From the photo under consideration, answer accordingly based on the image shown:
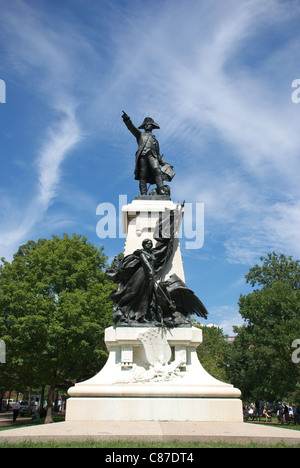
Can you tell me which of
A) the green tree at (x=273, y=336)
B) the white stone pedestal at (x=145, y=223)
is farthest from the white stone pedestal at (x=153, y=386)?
the green tree at (x=273, y=336)

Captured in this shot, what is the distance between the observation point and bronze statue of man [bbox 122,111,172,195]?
A: 1102 cm

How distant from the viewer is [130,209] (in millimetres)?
10031

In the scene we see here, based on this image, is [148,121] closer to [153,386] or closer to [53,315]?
[153,386]

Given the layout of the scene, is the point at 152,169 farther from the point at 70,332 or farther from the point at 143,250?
the point at 70,332

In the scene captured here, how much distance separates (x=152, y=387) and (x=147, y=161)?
6.33m

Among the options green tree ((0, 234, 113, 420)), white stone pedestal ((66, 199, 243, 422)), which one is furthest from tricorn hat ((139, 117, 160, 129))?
green tree ((0, 234, 113, 420))

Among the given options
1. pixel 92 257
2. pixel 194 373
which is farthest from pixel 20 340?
pixel 194 373

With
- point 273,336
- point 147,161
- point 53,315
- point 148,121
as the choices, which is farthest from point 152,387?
point 273,336

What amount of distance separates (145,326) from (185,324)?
87 cm

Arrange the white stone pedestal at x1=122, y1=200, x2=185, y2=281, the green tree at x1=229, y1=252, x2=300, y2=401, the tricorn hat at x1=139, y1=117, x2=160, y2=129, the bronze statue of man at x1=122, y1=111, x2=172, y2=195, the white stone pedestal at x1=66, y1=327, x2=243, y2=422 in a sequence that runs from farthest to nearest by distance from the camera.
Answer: the green tree at x1=229, y1=252, x2=300, y2=401 < the tricorn hat at x1=139, y1=117, x2=160, y2=129 < the bronze statue of man at x1=122, y1=111, x2=172, y2=195 < the white stone pedestal at x1=122, y1=200, x2=185, y2=281 < the white stone pedestal at x1=66, y1=327, x2=243, y2=422

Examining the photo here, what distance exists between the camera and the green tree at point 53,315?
2056 cm

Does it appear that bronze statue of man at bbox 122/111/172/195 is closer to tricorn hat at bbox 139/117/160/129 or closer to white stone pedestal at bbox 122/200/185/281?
tricorn hat at bbox 139/117/160/129

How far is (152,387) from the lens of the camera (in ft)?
23.7

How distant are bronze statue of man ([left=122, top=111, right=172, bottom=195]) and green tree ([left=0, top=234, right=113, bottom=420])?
1165 centimetres
